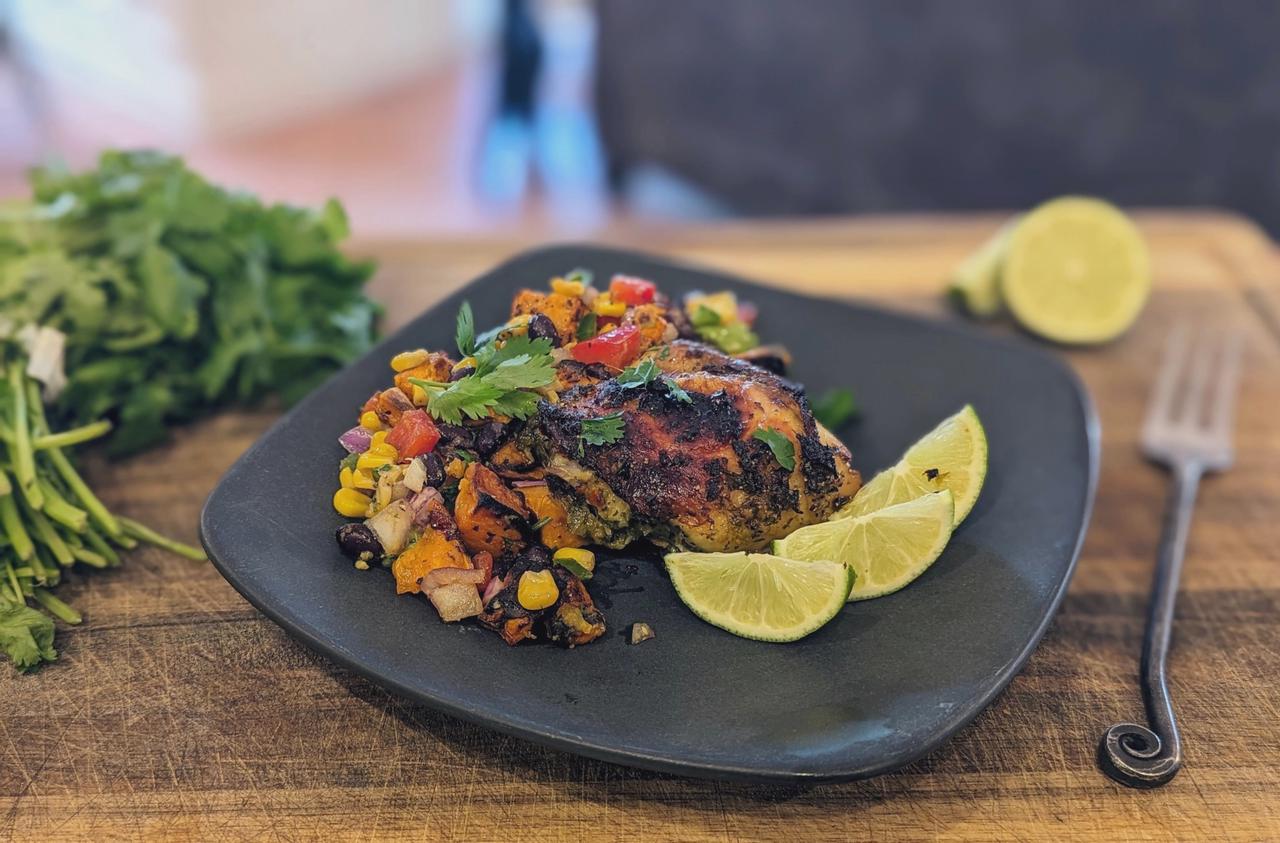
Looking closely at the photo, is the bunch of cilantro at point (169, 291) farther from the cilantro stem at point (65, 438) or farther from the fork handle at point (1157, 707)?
the fork handle at point (1157, 707)

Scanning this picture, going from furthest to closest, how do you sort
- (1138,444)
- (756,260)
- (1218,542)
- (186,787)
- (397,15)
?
(397,15) < (756,260) < (1138,444) < (1218,542) < (186,787)

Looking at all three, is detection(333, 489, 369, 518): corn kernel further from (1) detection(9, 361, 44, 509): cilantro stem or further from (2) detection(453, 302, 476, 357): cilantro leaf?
(1) detection(9, 361, 44, 509): cilantro stem

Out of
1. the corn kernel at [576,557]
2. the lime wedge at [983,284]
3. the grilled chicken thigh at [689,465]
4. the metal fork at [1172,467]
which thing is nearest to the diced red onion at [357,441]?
the grilled chicken thigh at [689,465]

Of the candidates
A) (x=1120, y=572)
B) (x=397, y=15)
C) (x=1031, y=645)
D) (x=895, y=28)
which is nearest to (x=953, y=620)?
(x=1031, y=645)

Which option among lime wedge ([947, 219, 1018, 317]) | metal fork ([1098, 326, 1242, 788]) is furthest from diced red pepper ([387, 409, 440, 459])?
lime wedge ([947, 219, 1018, 317])

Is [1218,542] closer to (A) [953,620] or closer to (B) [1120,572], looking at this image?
(B) [1120,572]

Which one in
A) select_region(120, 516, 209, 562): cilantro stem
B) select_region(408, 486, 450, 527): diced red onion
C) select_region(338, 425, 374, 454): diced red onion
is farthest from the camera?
select_region(120, 516, 209, 562): cilantro stem
